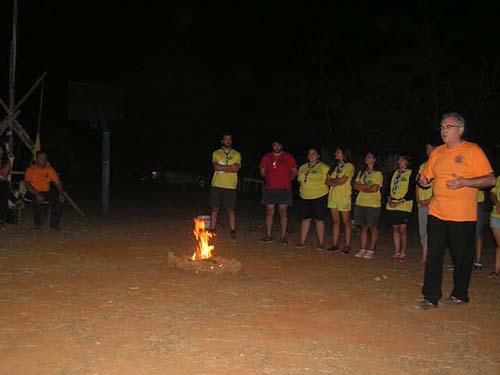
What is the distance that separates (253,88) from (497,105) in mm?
15495

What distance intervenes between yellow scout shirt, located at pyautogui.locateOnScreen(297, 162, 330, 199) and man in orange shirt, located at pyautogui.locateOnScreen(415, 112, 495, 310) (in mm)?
3786

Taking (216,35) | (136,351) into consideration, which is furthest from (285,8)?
(136,351)

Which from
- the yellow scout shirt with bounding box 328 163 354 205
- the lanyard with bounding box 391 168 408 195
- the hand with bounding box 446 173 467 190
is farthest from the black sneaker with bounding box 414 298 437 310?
the yellow scout shirt with bounding box 328 163 354 205

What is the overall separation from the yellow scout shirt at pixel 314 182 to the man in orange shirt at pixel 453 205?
3.79m

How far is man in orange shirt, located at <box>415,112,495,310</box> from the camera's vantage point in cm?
656

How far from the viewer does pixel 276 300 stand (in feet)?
23.1

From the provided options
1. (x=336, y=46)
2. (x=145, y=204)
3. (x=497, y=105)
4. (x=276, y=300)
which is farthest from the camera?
(x=336, y=46)

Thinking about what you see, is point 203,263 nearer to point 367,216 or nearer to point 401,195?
point 367,216

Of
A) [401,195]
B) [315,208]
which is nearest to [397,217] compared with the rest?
[401,195]

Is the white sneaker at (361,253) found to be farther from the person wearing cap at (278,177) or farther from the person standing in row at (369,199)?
the person wearing cap at (278,177)

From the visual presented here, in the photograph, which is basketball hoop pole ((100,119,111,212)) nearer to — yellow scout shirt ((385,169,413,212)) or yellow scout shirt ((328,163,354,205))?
yellow scout shirt ((328,163,354,205))

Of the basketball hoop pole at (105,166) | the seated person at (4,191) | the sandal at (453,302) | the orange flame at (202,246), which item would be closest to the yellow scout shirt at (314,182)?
the orange flame at (202,246)

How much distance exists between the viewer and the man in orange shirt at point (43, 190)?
1299 centimetres

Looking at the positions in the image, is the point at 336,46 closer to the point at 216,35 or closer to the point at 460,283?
the point at 216,35
